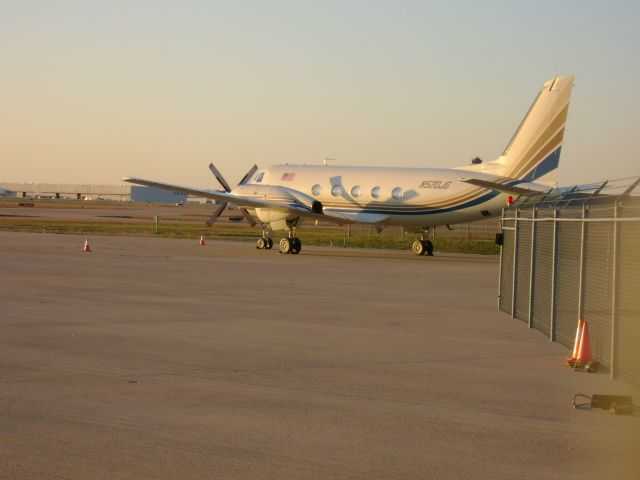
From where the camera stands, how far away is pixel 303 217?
42969 mm

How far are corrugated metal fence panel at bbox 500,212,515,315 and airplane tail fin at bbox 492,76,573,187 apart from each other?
51.6 ft

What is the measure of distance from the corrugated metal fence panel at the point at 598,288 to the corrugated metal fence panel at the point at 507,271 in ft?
15.4

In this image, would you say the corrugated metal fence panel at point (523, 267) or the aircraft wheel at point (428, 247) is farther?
the aircraft wheel at point (428, 247)

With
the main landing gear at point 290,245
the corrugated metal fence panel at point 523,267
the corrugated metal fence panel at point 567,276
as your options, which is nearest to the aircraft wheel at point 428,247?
the main landing gear at point 290,245

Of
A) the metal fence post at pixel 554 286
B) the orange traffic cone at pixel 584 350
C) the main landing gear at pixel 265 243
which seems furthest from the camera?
the main landing gear at pixel 265 243

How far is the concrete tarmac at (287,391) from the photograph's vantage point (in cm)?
830

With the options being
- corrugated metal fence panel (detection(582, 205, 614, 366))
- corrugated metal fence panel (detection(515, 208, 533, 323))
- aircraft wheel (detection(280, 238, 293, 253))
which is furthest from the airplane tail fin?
corrugated metal fence panel (detection(582, 205, 614, 366))

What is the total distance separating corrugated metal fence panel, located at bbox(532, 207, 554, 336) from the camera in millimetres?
17744

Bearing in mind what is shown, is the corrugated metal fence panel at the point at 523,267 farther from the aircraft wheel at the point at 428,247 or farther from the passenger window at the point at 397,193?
the aircraft wheel at the point at 428,247

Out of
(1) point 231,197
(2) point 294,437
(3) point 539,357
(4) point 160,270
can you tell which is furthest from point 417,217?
(2) point 294,437

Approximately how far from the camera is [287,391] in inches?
452

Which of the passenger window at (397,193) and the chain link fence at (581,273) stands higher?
the passenger window at (397,193)

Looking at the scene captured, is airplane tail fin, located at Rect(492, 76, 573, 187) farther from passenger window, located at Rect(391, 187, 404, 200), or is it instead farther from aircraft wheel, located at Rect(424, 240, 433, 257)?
aircraft wheel, located at Rect(424, 240, 433, 257)

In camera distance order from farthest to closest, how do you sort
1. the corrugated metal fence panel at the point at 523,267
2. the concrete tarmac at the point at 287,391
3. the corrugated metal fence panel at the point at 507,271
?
the corrugated metal fence panel at the point at 507,271, the corrugated metal fence panel at the point at 523,267, the concrete tarmac at the point at 287,391
